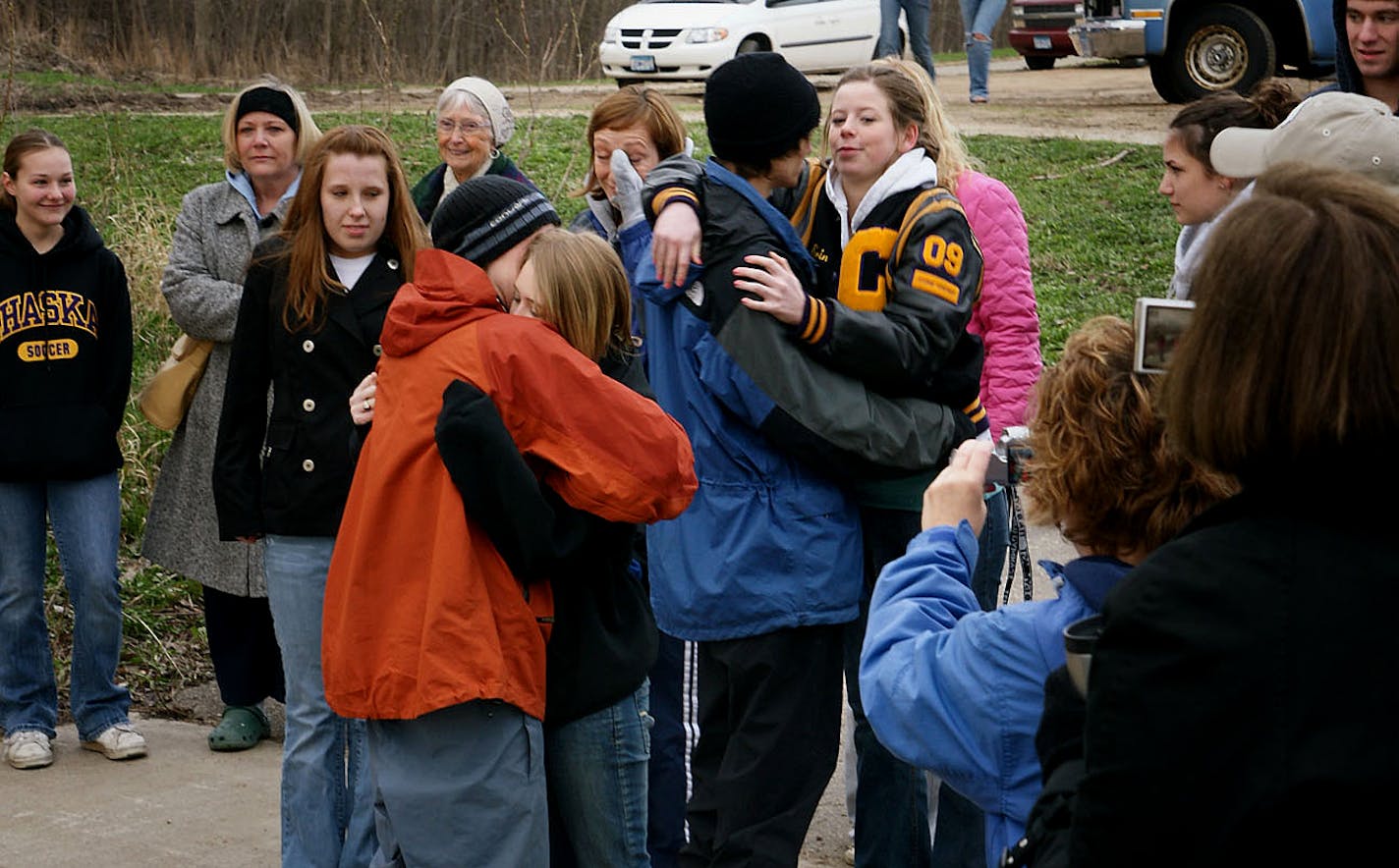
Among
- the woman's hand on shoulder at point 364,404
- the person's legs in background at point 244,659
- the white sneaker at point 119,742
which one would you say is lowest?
the white sneaker at point 119,742

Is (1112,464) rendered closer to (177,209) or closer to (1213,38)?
(177,209)

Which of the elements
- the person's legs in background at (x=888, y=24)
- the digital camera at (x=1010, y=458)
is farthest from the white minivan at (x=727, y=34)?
the digital camera at (x=1010, y=458)

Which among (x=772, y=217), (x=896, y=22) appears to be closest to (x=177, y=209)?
(x=772, y=217)

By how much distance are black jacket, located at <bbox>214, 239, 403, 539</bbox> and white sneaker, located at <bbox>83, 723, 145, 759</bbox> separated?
1.27 meters

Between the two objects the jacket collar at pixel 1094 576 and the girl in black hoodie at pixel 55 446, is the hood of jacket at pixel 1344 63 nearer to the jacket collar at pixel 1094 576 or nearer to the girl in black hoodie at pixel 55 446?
the jacket collar at pixel 1094 576

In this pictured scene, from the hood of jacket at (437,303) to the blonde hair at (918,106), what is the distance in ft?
4.07

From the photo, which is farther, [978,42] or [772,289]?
[978,42]

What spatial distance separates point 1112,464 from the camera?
7.20 feet

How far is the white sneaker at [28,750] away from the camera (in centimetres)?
503

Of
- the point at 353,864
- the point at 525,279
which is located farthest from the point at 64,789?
the point at 525,279

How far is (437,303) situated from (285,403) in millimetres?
1326

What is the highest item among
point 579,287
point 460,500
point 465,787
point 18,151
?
point 18,151

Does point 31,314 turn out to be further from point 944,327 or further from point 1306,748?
point 1306,748

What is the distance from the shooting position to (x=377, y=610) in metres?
3.01
